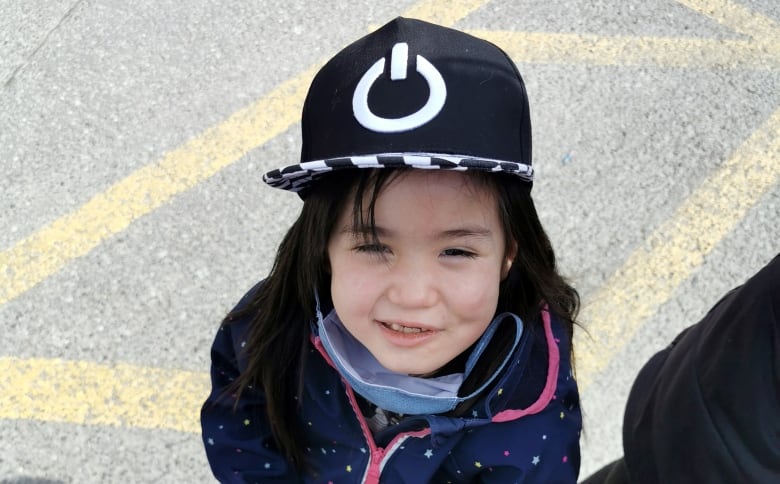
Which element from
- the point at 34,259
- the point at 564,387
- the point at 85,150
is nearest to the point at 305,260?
the point at 564,387

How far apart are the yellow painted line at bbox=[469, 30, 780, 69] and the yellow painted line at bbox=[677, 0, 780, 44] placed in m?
0.05

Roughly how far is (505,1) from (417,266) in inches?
97.6

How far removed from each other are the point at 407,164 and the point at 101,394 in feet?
5.44

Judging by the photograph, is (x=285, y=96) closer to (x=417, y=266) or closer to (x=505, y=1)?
(x=505, y=1)

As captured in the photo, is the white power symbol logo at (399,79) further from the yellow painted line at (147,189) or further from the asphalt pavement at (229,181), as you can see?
the yellow painted line at (147,189)

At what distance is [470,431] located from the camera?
156 cm

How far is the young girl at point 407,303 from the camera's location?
50.9 inches

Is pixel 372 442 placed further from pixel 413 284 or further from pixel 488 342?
pixel 413 284

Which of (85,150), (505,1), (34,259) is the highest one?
(505,1)

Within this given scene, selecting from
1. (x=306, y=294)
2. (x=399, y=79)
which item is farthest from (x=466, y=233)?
(x=306, y=294)

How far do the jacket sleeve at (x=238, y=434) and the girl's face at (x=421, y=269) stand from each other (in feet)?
1.50

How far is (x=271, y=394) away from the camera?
167cm

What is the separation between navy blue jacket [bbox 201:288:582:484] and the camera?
5.04 feet

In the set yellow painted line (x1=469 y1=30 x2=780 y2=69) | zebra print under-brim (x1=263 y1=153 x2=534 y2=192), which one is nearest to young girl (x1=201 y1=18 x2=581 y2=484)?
zebra print under-brim (x1=263 y1=153 x2=534 y2=192)
